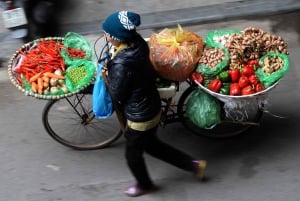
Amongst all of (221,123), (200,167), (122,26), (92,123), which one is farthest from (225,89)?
(92,123)

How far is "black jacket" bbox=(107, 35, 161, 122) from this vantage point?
13.8ft

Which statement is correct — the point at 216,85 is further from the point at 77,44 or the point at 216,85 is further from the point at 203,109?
the point at 77,44

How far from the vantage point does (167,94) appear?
4852 millimetres

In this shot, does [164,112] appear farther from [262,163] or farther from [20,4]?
[20,4]

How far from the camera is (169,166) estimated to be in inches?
205

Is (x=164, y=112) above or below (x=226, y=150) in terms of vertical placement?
above

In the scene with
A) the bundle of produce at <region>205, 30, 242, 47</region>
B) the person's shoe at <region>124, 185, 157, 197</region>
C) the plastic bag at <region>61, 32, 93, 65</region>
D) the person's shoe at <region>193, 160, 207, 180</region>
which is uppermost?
the bundle of produce at <region>205, 30, 242, 47</region>

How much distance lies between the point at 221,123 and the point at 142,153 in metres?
1.10

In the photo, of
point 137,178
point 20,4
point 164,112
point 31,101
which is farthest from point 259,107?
point 20,4

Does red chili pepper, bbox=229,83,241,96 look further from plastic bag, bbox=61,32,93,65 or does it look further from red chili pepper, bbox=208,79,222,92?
plastic bag, bbox=61,32,93,65

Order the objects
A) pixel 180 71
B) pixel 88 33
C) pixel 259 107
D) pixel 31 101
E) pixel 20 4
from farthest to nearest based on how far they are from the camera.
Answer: pixel 88 33
pixel 20 4
pixel 31 101
pixel 259 107
pixel 180 71

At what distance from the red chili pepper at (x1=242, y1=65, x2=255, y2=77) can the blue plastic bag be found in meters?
1.14

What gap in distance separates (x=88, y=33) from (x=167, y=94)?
2.64 meters

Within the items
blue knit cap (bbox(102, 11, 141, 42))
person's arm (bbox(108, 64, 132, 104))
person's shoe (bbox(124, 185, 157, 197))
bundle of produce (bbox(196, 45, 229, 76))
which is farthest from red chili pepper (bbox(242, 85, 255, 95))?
person's shoe (bbox(124, 185, 157, 197))
